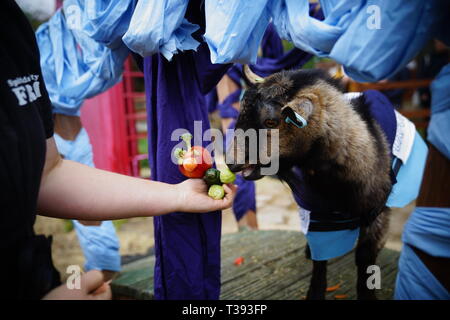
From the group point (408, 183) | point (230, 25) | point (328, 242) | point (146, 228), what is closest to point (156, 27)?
point (230, 25)

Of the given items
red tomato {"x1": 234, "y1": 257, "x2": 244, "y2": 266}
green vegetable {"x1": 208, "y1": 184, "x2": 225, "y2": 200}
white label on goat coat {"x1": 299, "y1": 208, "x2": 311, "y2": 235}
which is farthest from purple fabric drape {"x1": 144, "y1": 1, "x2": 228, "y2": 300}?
red tomato {"x1": 234, "y1": 257, "x2": 244, "y2": 266}

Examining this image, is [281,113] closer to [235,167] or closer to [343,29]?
[235,167]

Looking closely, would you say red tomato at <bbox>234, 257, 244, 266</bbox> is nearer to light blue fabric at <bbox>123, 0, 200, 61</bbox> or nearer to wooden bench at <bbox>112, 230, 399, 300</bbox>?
wooden bench at <bbox>112, 230, 399, 300</bbox>

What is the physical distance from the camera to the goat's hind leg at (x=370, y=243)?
2.34 m

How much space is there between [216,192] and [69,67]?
6.09 feet

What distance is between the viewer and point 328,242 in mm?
2424

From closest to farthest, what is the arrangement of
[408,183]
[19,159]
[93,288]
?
[19,159]
[408,183]
[93,288]

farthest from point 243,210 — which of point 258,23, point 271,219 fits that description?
point 258,23

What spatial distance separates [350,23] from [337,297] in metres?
2.16

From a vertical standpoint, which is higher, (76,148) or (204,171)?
(204,171)

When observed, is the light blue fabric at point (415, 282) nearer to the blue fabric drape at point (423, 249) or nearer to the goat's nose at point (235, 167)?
the blue fabric drape at point (423, 249)

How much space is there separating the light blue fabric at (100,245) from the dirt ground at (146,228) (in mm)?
1320

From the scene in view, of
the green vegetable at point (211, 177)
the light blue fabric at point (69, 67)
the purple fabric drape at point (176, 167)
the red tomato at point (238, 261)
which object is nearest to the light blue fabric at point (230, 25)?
the purple fabric drape at point (176, 167)
